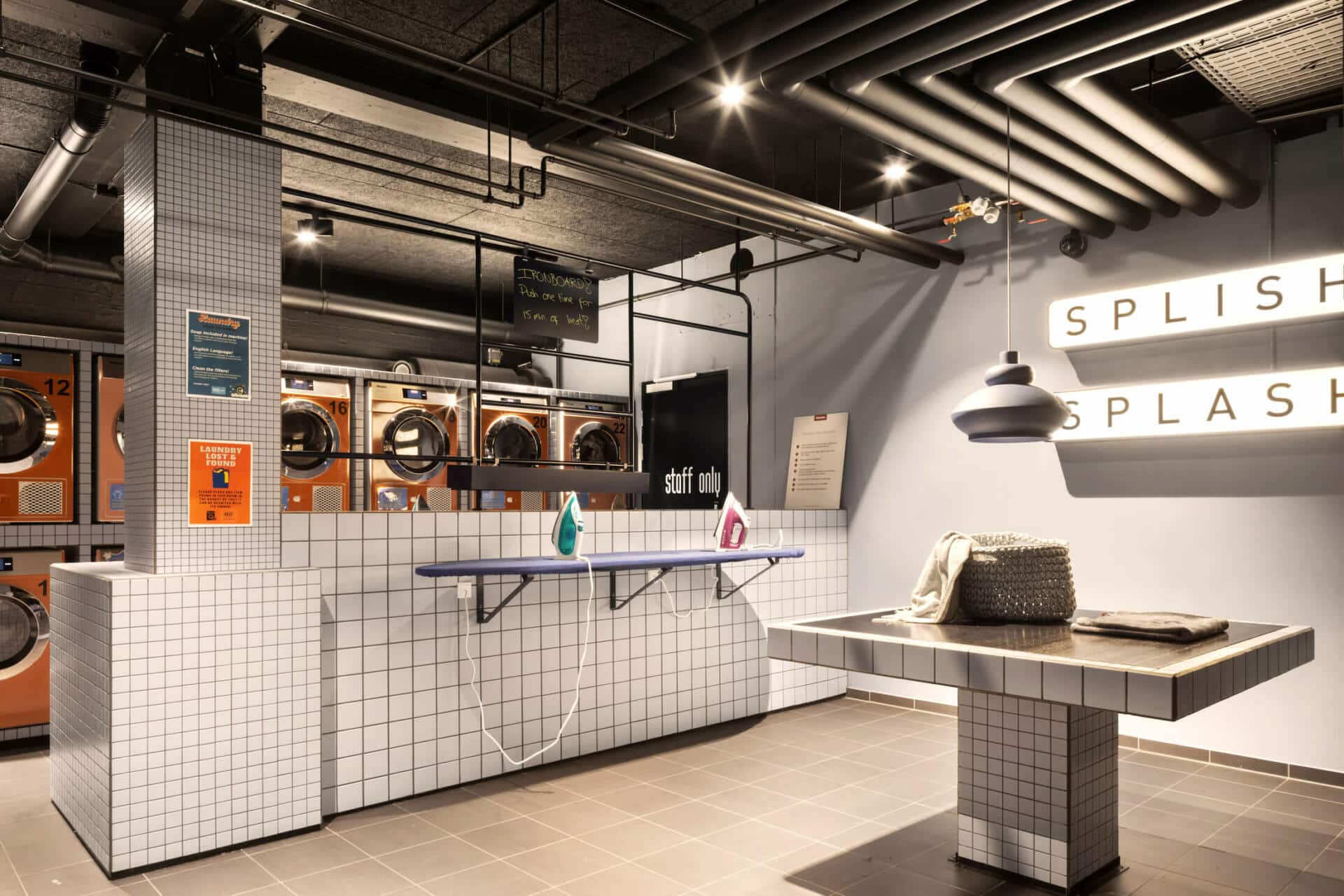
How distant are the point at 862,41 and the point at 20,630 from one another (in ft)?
17.2

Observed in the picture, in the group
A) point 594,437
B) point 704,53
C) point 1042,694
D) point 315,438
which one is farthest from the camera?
point 594,437

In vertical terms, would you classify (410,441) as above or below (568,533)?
above

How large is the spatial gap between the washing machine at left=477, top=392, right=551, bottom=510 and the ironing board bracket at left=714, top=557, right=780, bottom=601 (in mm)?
2587

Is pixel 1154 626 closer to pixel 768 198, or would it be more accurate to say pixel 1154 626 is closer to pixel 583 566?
pixel 583 566

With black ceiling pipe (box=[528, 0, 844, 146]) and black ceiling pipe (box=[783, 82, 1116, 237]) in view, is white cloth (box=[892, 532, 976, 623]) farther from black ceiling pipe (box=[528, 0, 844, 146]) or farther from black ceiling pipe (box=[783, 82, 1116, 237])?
black ceiling pipe (box=[528, 0, 844, 146])

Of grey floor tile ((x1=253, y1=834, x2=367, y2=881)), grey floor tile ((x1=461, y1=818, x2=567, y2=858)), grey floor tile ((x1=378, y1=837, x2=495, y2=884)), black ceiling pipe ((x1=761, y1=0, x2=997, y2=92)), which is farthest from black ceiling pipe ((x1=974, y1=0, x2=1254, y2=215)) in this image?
grey floor tile ((x1=253, y1=834, x2=367, y2=881))

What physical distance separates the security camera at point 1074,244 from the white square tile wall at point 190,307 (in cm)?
399

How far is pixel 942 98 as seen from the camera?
3.29 meters

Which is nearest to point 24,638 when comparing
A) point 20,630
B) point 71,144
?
point 20,630

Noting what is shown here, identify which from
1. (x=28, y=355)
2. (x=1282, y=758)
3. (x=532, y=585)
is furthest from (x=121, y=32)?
(x=1282, y=758)

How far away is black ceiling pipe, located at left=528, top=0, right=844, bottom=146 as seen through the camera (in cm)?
290

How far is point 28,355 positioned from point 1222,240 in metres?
6.49

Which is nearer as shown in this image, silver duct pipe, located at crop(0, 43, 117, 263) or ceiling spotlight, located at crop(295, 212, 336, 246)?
silver duct pipe, located at crop(0, 43, 117, 263)

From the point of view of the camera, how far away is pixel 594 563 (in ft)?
12.4
